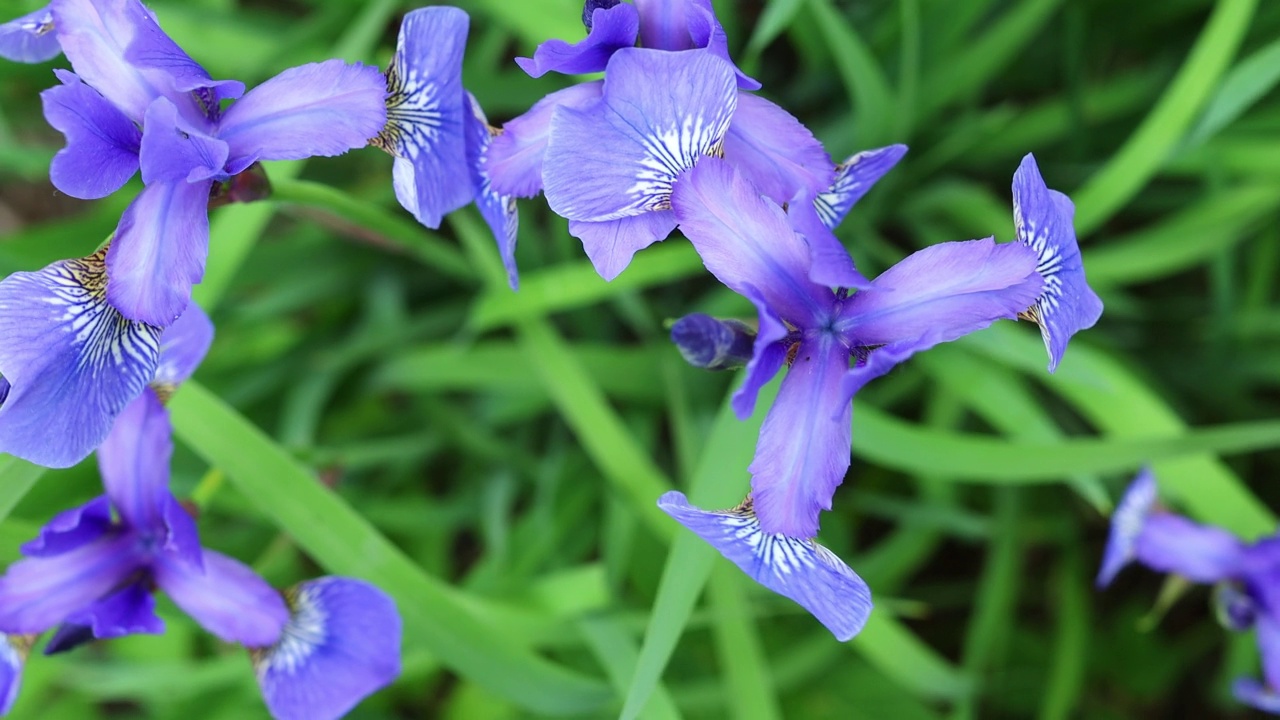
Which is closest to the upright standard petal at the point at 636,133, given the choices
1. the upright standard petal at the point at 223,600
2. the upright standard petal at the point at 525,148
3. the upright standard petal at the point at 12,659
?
the upright standard petal at the point at 525,148

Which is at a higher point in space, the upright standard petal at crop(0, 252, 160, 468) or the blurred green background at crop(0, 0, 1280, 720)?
the upright standard petal at crop(0, 252, 160, 468)

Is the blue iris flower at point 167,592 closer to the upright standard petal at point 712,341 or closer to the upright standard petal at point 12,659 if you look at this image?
the upright standard petal at point 12,659

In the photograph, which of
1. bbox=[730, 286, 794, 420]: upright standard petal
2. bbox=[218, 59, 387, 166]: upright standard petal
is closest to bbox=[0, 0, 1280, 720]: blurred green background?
bbox=[218, 59, 387, 166]: upright standard petal

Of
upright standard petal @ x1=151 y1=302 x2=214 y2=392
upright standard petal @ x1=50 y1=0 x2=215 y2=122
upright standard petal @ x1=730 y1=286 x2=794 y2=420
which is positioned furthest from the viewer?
upright standard petal @ x1=151 y1=302 x2=214 y2=392

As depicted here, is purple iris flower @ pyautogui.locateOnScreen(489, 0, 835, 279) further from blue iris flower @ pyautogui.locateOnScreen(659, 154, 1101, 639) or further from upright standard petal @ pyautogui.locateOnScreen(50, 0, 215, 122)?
upright standard petal @ pyautogui.locateOnScreen(50, 0, 215, 122)

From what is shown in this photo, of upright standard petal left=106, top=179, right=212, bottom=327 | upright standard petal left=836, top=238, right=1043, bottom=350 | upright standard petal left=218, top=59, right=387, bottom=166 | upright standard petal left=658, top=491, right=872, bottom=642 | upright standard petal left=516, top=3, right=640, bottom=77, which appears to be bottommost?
upright standard petal left=658, top=491, right=872, bottom=642

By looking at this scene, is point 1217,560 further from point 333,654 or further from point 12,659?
point 12,659

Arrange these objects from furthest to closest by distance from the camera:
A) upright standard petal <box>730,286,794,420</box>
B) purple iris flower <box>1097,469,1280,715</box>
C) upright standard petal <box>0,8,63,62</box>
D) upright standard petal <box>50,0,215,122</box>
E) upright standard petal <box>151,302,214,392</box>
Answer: purple iris flower <box>1097,469,1280,715</box>
upright standard petal <box>151,302,214,392</box>
upright standard petal <box>0,8,63,62</box>
upright standard petal <box>50,0,215,122</box>
upright standard petal <box>730,286,794,420</box>
